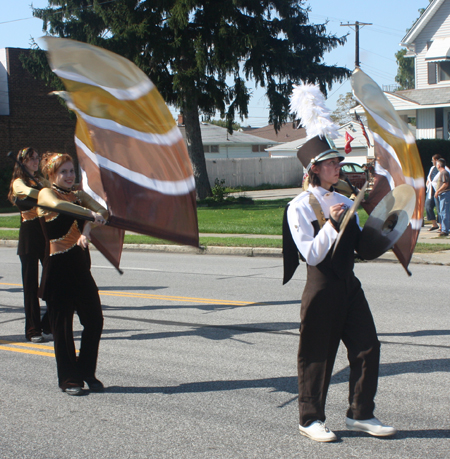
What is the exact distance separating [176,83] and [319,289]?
75.0 ft

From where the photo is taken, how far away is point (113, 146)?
466 centimetres

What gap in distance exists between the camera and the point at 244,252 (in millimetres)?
14656

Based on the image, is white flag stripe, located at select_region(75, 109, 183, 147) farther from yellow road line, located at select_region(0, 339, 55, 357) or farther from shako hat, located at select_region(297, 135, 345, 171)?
yellow road line, located at select_region(0, 339, 55, 357)

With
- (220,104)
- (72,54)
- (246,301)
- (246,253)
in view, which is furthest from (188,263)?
(220,104)

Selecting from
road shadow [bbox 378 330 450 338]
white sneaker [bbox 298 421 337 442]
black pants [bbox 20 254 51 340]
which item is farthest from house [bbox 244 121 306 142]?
white sneaker [bbox 298 421 337 442]

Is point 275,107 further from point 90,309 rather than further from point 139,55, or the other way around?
point 90,309

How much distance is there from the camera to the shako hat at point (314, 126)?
3.89 m

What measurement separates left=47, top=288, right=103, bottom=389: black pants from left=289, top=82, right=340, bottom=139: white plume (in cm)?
228

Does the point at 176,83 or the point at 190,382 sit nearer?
the point at 190,382

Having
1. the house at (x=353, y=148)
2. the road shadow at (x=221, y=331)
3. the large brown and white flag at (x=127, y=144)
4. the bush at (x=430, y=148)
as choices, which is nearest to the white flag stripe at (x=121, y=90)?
the large brown and white flag at (x=127, y=144)

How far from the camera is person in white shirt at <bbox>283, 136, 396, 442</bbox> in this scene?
386 cm

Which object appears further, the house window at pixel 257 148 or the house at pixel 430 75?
the house window at pixel 257 148

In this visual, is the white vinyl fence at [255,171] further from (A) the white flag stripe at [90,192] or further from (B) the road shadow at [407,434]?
(B) the road shadow at [407,434]

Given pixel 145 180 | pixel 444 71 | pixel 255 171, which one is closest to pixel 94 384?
pixel 145 180
